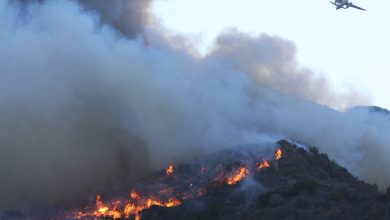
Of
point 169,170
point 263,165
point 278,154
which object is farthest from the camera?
point 278,154

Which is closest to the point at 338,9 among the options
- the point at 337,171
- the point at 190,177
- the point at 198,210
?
the point at 337,171

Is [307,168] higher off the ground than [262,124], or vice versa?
[262,124]

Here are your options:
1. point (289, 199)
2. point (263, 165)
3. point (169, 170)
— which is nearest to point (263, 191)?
point (289, 199)

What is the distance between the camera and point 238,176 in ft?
313

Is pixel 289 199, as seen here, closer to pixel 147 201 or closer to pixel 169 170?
pixel 147 201

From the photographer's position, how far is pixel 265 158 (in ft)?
334

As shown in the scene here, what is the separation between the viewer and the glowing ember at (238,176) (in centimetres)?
9362

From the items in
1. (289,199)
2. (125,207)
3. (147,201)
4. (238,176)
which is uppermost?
(238,176)

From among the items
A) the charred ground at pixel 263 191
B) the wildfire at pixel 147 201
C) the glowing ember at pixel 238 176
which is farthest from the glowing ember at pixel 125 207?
the glowing ember at pixel 238 176

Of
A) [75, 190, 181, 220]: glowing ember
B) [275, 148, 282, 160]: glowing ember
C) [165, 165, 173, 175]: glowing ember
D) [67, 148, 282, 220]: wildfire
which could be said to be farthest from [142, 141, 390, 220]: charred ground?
[165, 165, 173, 175]: glowing ember

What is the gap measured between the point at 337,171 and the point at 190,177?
2428cm

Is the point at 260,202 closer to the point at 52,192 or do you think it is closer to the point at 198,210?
the point at 198,210

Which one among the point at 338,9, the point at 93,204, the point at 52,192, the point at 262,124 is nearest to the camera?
the point at 93,204

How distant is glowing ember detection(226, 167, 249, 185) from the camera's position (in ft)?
307
